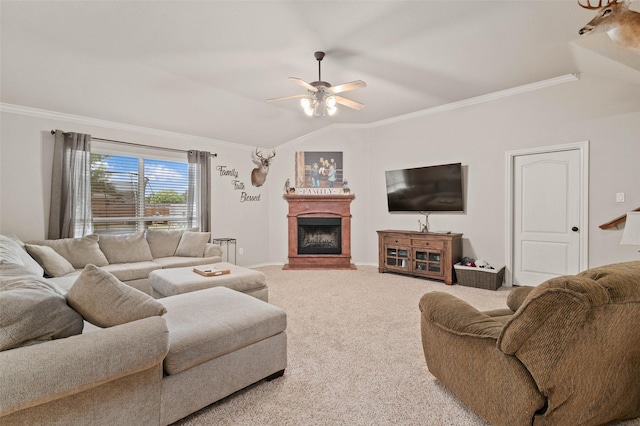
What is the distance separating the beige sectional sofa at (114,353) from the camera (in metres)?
1.17

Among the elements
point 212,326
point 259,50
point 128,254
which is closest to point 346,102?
point 259,50

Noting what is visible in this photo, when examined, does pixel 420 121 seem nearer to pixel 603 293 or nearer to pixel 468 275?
pixel 468 275

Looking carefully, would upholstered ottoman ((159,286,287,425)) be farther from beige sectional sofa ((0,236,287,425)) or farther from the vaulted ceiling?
the vaulted ceiling

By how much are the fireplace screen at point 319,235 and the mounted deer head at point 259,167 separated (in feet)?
3.85

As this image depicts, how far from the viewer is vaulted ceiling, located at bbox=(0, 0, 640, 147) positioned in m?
2.50

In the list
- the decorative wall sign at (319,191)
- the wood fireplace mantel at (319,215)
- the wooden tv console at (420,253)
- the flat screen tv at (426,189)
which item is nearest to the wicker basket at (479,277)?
the wooden tv console at (420,253)

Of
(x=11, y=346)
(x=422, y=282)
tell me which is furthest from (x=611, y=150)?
(x=11, y=346)

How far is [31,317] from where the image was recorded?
1.25m

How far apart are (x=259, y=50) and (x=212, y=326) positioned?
2.63 meters

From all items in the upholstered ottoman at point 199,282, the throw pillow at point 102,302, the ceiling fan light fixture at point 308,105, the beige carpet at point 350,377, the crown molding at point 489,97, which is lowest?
the beige carpet at point 350,377

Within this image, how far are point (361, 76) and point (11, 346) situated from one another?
3823mm

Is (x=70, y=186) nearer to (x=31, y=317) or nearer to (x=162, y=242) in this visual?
(x=162, y=242)

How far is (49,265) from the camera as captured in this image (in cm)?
331

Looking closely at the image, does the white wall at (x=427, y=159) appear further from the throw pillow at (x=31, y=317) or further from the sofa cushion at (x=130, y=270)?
the throw pillow at (x=31, y=317)
